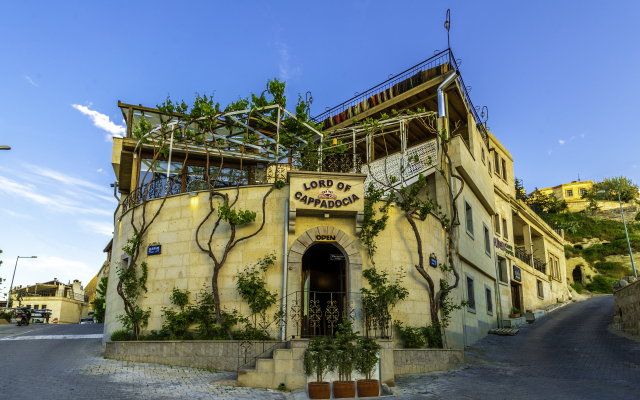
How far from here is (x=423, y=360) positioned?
451 inches

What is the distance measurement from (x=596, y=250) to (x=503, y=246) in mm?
29453

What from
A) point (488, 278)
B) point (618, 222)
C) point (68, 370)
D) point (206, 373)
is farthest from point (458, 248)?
point (618, 222)

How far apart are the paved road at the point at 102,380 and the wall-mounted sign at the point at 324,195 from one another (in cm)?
480

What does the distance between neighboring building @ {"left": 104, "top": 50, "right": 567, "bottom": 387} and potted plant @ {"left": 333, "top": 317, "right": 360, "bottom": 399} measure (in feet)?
3.98

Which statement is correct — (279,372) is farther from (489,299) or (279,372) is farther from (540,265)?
(540,265)

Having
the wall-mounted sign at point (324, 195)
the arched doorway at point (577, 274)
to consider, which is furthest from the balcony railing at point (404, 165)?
the arched doorway at point (577, 274)

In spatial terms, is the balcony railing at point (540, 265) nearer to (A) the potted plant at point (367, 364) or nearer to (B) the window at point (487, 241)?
(B) the window at point (487, 241)

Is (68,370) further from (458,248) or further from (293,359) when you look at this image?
(458,248)

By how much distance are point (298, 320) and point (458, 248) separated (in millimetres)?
7102

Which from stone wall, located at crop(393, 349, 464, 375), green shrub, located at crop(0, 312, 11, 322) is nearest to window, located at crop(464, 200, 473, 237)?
stone wall, located at crop(393, 349, 464, 375)

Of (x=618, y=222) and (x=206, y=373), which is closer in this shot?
(x=206, y=373)

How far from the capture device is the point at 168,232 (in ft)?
43.8

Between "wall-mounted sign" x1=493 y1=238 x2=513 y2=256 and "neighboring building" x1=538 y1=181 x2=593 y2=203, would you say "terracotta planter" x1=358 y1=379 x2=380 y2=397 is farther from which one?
"neighboring building" x1=538 y1=181 x2=593 y2=203

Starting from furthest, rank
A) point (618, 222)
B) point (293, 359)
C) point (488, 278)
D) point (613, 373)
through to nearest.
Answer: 1. point (618, 222)
2. point (488, 278)
3. point (613, 373)
4. point (293, 359)
